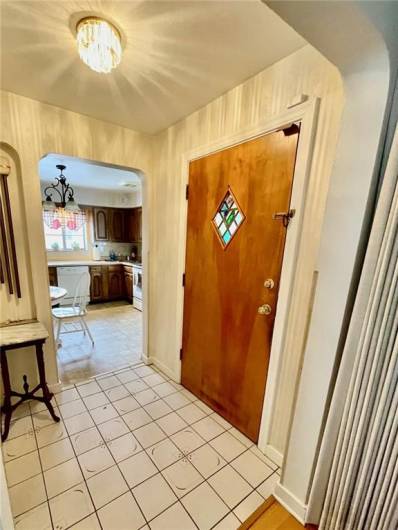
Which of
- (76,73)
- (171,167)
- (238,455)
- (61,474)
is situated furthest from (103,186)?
(238,455)

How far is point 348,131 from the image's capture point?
36.2 inches

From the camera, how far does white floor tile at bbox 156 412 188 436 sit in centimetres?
173

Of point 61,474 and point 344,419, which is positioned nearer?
point 344,419

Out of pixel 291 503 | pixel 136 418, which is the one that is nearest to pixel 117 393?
pixel 136 418

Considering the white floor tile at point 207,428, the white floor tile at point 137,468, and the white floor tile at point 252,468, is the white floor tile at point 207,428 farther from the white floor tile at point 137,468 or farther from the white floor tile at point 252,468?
the white floor tile at point 137,468

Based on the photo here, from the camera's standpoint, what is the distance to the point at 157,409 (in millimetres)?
1942

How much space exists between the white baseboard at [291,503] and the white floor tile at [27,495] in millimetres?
1274

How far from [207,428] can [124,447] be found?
604 mm

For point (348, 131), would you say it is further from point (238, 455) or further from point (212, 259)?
point (238, 455)

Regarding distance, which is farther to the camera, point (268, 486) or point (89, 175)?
point (89, 175)

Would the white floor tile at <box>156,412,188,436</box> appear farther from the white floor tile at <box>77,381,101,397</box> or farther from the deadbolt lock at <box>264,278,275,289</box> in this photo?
the deadbolt lock at <box>264,278,275,289</box>

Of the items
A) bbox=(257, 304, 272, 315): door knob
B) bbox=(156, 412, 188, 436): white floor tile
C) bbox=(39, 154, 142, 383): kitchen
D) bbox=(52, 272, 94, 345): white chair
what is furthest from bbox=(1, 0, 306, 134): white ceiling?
bbox=(156, 412, 188, 436): white floor tile

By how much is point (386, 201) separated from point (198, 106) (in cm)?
152

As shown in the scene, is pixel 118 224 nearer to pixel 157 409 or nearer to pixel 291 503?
pixel 157 409
